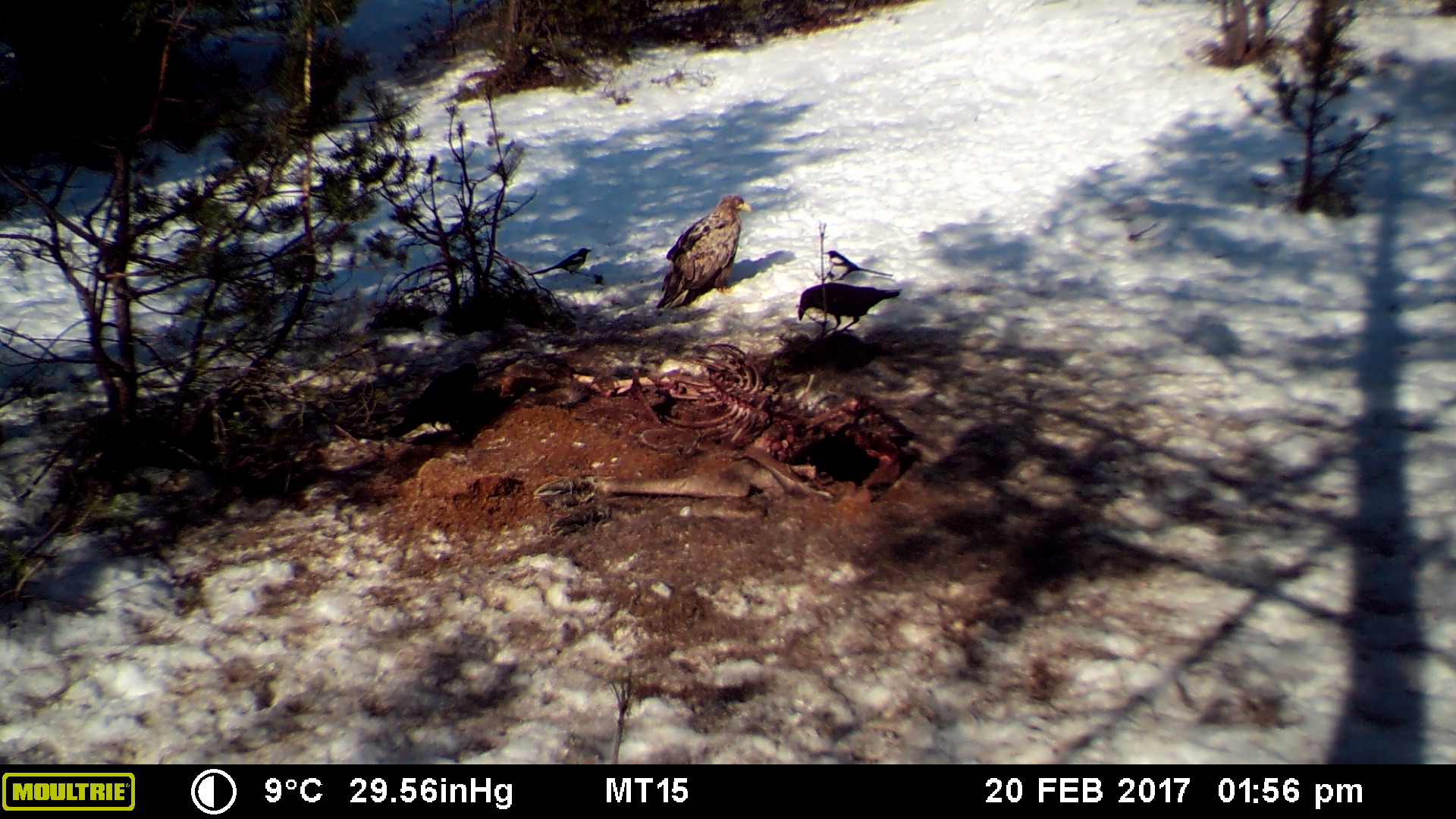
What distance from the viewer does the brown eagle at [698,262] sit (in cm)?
592

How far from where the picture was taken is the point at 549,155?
30.0 ft

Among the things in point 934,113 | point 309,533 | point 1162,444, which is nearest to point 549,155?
point 934,113

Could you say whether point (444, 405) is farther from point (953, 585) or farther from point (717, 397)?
point (953, 585)

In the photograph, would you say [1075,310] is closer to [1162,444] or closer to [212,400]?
[1162,444]

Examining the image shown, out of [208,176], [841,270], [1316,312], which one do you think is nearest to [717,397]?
[841,270]

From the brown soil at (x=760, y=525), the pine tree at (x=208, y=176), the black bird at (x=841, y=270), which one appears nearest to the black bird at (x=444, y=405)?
the brown soil at (x=760, y=525)
